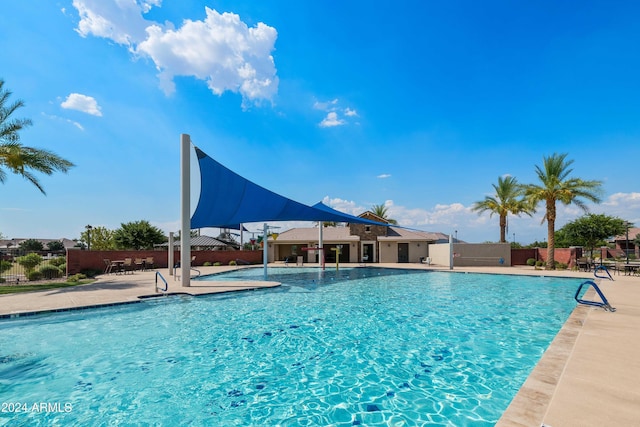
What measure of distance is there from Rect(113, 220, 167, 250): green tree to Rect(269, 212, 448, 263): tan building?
47.2 feet

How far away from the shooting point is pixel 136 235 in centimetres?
3356

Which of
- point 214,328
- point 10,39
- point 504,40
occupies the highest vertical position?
point 504,40

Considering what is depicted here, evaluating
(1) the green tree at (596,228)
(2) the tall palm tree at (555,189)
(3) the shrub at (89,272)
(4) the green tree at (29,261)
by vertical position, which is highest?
(2) the tall palm tree at (555,189)

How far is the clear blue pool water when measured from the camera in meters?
4.04

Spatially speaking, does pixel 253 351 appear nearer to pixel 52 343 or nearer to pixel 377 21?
pixel 52 343

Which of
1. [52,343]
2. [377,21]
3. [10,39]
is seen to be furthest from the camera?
[377,21]

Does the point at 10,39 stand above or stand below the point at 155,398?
above

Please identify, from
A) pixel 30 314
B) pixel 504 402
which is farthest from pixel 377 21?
pixel 30 314

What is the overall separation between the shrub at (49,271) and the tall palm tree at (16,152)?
231 inches

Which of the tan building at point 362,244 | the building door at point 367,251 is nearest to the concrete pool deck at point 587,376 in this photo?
the tan building at point 362,244

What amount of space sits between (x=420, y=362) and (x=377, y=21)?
42.5 ft

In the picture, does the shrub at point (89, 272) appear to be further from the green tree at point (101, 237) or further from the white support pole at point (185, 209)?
the green tree at point (101, 237)

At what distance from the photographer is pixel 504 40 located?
13953 millimetres

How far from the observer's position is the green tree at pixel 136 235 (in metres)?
33.4
